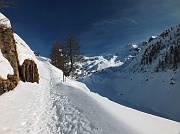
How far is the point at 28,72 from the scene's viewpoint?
1873 centimetres

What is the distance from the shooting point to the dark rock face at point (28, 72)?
1781 centimetres

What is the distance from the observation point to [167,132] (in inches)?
305

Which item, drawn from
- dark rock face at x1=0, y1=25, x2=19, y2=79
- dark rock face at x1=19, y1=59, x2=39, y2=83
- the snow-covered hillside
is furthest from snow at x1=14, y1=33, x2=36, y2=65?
the snow-covered hillside

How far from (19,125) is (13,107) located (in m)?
2.31

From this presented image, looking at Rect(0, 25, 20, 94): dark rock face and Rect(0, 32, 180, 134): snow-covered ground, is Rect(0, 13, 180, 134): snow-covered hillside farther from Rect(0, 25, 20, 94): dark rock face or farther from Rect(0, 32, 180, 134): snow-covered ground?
Rect(0, 25, 20, 94): dark rock face

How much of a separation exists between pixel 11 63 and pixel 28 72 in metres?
3.62

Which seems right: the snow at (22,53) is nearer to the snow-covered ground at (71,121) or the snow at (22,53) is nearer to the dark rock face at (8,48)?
the dark rock face at (8,48)

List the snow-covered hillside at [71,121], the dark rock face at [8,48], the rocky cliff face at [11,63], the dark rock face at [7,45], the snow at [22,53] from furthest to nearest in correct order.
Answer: the snow at [22,53] < the dark rock face at [7,45] < the dark rock face at [8,48] < the rocky cliff face at [11,63] < the snow-covered hillside at [71,121]

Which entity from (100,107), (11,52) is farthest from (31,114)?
(11,52)

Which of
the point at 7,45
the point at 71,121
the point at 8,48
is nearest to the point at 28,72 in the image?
the point at 8,48

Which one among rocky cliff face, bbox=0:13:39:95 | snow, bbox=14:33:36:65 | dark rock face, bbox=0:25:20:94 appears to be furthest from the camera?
snow, bbox=14:33:36:65

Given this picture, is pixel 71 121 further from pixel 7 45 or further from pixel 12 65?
pixel 7 45

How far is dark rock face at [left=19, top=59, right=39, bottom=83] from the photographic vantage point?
701 inches

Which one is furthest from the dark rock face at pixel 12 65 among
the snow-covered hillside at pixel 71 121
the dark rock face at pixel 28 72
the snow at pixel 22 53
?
the snow at pixel 22 53
